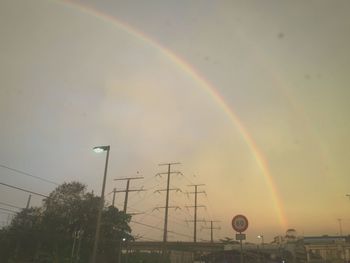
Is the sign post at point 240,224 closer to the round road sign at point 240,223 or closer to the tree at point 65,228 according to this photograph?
the round road sign at point 240,223

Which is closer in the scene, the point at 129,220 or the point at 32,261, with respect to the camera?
the point at 32,261

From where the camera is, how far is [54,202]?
183 ft

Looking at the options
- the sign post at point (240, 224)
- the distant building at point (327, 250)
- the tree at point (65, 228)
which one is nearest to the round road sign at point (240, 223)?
the sign post at point (240, 224)

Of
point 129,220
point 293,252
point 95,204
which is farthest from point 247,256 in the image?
point 95,204

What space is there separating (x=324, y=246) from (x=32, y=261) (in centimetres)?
6400

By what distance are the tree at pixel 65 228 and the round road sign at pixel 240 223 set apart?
36527 millimetres

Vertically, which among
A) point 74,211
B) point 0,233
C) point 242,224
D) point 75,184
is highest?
point 75,184

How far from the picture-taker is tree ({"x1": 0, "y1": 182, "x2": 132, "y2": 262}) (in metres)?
50.3

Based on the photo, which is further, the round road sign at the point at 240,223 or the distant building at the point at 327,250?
the distant building at the point at 327,250

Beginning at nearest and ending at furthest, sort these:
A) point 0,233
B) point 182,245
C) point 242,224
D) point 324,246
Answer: point 242,224 < point 0,233 < point 324,246 < point 182,245

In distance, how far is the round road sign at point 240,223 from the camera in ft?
51.5

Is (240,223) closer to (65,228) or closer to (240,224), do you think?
(240,224)

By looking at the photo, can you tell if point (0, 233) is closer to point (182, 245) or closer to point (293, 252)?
point (293, 252)

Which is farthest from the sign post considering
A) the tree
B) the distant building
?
the distant building
